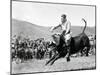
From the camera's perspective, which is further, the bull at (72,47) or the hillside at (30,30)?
the bull at (72,47)

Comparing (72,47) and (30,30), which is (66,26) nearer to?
(72,47)

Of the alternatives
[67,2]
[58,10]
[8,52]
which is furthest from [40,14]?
[8,52]

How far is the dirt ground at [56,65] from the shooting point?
237cm

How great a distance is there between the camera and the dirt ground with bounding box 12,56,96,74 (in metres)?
2.37

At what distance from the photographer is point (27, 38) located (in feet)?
7.88

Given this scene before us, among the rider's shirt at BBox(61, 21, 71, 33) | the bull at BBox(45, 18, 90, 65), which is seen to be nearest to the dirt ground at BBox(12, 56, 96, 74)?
the bull at BBox(45, 18, 90, 65)

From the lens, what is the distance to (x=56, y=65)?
8.36 feet

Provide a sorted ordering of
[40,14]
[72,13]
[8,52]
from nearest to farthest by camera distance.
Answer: [8,52] → [40,14] → [72,13]

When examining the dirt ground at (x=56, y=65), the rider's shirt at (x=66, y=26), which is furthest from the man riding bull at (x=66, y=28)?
the dirt ground at (x=56, y=65)

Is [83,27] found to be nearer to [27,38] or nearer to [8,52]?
[27,38]

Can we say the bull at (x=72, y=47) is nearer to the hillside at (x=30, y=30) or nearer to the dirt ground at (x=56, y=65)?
the dirt ground at (x=56, y=65)

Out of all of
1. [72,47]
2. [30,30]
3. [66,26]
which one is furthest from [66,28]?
[30,30]

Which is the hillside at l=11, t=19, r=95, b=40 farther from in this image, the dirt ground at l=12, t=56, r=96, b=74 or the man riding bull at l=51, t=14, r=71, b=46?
the dirt ground at l=12, t=56, r=96, b=74

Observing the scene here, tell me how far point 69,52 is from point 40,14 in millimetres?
633
